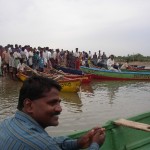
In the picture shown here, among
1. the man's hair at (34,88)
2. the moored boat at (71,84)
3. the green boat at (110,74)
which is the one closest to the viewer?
the man's hair at (34,88)

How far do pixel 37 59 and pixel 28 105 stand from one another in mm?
14594

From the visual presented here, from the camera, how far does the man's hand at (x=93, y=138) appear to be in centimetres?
252

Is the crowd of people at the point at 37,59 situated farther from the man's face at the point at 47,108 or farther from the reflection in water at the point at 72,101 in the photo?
the man's face at the point at 47,108

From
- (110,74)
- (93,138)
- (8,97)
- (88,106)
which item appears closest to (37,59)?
(110,74)

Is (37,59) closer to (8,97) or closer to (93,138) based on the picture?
(8,97)

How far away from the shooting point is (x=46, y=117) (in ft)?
6.72

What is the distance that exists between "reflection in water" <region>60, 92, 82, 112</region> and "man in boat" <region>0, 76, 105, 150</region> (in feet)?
23.9

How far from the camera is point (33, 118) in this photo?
2.01 m

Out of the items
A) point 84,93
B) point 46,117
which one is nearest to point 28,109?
point 46,117

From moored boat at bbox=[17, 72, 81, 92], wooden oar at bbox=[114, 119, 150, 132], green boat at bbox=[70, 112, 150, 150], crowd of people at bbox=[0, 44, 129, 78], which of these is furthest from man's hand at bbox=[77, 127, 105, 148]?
crowd of people at bbox=[0, 44, 129, 78]

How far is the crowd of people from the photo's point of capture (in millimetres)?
16000

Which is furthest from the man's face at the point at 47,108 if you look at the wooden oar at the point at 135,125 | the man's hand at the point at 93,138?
the wooden oar at the point at 135,125

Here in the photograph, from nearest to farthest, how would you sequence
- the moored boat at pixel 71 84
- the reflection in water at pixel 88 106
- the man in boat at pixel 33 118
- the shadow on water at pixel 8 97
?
1. the man in boat at pixel 33 118
2. the reflection in water at pixel 88 106
3. the shadow on water at pixel 8 97
4. the moored boat at pixel 71 84

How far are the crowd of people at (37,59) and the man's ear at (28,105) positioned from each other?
43.2ft
